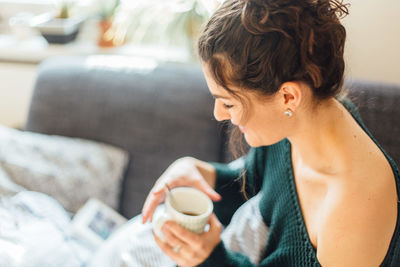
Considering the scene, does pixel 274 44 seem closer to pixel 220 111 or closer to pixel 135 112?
pixel 220 111

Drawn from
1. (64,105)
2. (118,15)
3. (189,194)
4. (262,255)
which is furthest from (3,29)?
(262,255)

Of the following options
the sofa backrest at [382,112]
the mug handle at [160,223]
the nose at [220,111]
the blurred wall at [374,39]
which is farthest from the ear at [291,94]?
the blurred wall at [374,39]

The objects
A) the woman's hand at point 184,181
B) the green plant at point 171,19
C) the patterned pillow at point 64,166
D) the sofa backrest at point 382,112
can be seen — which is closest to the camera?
the woman's hand at point 184,181

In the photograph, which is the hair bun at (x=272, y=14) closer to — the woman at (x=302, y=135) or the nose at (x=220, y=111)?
the woman at (x=302, y=135)

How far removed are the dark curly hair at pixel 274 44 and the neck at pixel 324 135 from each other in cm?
10

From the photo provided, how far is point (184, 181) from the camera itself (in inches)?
39.6

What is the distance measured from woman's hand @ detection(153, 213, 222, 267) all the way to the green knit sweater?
0.03 m

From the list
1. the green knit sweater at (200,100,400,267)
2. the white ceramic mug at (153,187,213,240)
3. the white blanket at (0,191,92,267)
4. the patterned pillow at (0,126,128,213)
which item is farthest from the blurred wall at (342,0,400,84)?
the white blanket at (0,191,92,267)

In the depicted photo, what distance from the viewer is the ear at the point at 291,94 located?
0.67 m

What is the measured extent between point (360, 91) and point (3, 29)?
6.34 feet

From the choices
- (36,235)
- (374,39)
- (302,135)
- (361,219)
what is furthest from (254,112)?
A: (374,39)

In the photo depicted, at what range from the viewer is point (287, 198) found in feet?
3.08

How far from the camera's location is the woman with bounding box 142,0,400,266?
0.65 metres

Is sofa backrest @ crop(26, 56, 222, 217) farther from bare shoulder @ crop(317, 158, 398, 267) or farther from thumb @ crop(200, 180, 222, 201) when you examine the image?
bare shoulder @ crop(317, 158, 398, 267)
